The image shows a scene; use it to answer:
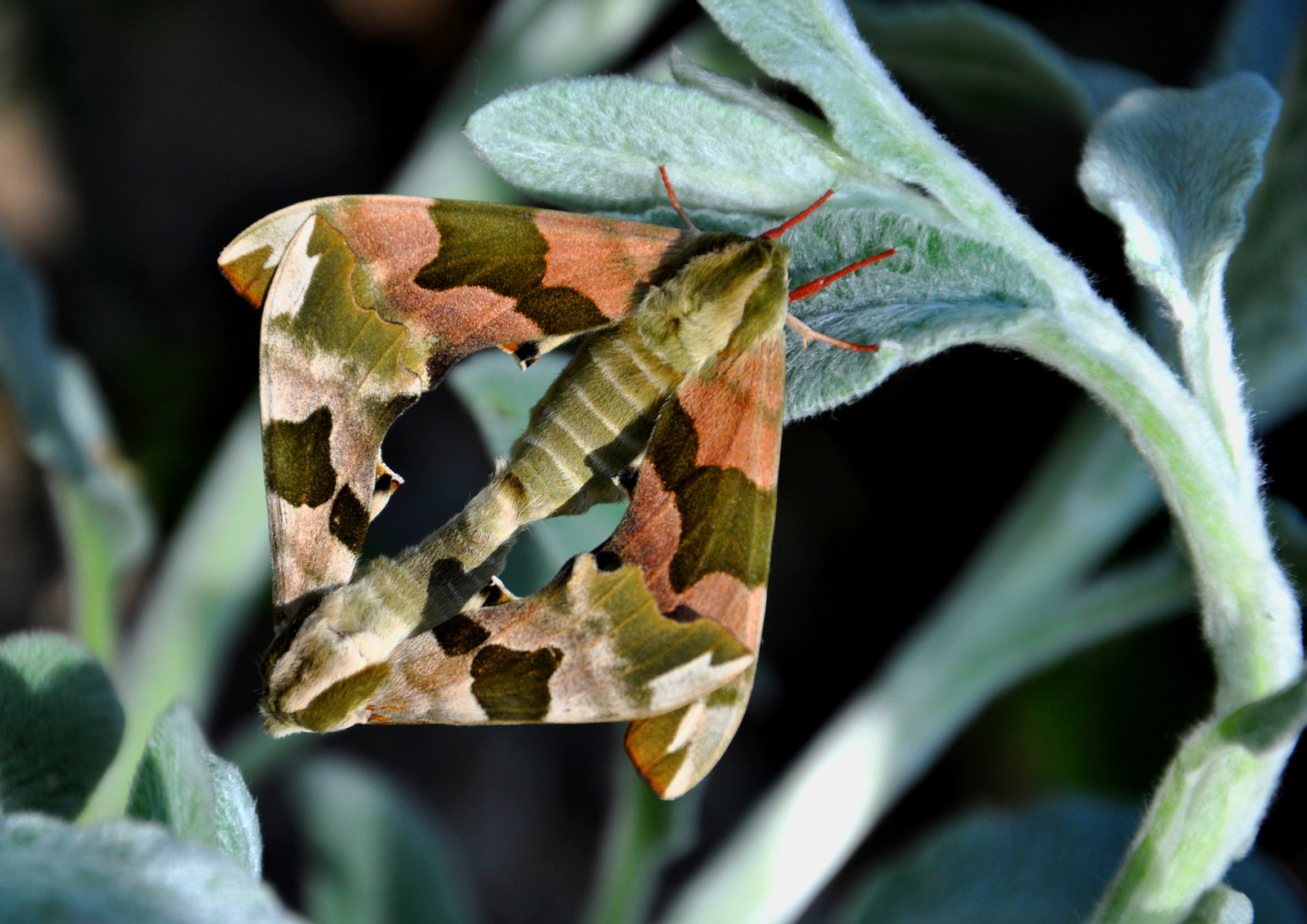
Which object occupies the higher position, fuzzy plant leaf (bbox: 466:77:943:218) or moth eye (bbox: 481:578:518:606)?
fuzzy plant leaf (bbox: 466:77:943:218)

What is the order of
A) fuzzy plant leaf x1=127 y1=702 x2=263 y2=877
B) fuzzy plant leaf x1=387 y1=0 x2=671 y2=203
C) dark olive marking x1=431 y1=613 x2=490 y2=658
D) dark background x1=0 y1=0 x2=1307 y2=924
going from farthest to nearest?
dark background x1=0 y1=0 x2=1307 y2=924 < fuzzy plant leaf x1=387 y1=0 x2=671 y2=203 < dark olive marking x1=431 y1=613 x2=490 y2=658 < fuzzy plant leaf x1=127 y1=702 x2=263 y2=877

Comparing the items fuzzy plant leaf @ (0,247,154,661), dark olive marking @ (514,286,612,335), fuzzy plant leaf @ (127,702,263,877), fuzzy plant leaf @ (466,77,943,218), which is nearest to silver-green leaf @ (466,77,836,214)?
fuzzy plant leaf @ (466,77,943,218)

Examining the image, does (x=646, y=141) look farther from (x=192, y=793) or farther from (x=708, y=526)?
(x=192, y=793)

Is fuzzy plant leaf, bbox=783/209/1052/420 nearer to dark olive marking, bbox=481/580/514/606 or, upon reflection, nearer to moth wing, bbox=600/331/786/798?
moth wing, bbox=600/331/786/798

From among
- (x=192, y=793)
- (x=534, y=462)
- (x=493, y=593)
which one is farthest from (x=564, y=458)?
(x=192, y=793)

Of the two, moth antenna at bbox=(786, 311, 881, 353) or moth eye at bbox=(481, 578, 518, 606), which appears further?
moth eye at bbox=(481, 578, 518, 606)
